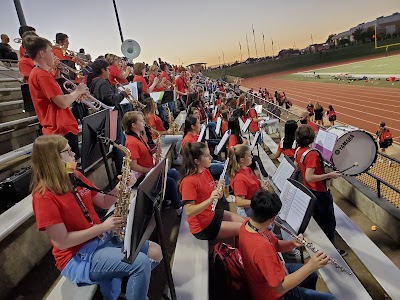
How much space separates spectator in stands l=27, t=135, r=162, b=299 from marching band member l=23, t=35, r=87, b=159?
1.26 m

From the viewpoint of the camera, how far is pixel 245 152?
4.18 m

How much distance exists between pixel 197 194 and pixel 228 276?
1071mm

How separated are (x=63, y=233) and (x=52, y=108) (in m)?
1.93

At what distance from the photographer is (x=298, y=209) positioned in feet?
10.0

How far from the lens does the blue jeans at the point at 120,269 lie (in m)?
2.49

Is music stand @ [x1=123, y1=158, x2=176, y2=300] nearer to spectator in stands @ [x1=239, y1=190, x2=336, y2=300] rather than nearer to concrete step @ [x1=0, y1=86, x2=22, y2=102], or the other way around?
spectator in stands @ [x1=239, y1=190, x2=336, y2=300]

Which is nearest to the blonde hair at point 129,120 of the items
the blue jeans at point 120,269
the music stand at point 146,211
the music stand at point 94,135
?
the music stand at point 94,135

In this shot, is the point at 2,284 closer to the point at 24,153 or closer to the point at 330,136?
the point at 24,153

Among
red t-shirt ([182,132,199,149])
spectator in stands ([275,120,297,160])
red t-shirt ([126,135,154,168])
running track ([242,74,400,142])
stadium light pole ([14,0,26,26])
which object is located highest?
stadium light pole ([14,0,26,26])

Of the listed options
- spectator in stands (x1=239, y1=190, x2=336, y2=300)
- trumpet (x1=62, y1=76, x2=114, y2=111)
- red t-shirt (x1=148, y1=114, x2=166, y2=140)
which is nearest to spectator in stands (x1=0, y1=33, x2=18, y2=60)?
red t-shirt (x1=148, y1=114, x2=166, y2=140)

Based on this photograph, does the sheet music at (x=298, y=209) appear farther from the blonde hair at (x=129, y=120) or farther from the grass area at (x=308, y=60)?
the grass area at (x=308, y=60)

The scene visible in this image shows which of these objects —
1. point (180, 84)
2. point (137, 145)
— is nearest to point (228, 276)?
point (137, 145)

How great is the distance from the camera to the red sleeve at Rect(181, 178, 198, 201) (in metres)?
3.58

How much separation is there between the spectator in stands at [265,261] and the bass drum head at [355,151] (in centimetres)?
213
